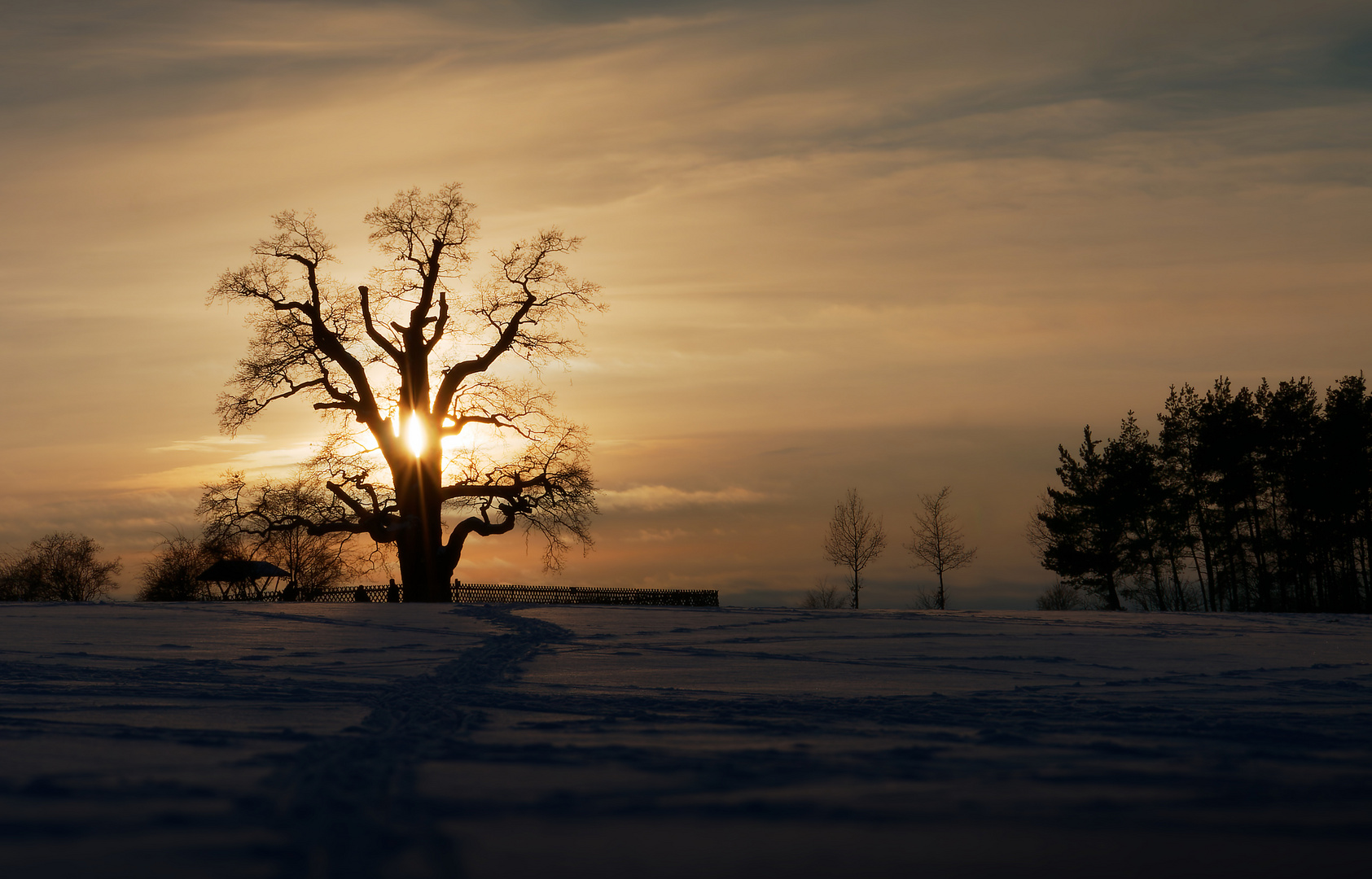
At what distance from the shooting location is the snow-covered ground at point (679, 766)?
8.73ft

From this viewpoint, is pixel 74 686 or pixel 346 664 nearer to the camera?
pixel 74 686

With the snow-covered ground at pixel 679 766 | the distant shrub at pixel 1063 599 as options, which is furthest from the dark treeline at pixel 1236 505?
the snow-covered ground at pixel 679 766

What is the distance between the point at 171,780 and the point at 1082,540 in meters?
42.1

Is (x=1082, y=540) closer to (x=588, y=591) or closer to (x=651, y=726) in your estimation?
(x=588, y=591)

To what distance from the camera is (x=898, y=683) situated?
624cm

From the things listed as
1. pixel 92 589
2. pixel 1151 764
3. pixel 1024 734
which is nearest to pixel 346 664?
pixel 1024 734

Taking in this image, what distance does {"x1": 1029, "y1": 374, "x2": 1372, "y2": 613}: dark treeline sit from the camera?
35250mm

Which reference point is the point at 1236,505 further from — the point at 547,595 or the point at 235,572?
the point at 235,572

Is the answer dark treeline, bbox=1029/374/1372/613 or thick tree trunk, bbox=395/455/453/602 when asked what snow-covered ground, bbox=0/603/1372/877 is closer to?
thick tree trunk, bbox=395/455/453/602

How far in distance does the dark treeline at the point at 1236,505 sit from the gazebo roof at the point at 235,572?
32882 millimetres

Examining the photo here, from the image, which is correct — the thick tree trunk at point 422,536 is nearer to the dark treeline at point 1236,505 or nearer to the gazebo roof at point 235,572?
the gazebo roof at point 235,572

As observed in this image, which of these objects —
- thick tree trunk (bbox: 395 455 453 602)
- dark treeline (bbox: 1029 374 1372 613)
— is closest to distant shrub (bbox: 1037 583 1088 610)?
dark treeline (bbox: 1029 374 1372 613)

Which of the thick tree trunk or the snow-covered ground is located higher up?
the thick tree trunk

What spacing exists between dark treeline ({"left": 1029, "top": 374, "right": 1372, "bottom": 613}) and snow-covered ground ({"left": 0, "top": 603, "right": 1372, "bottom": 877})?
32.8 meters
